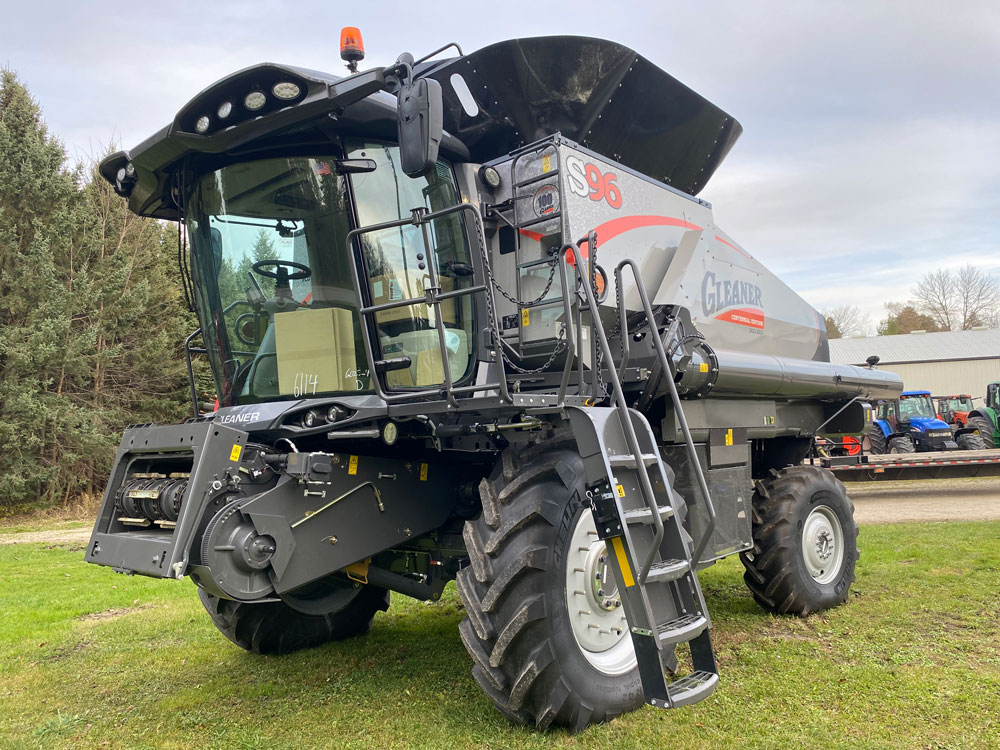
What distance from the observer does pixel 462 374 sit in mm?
4262

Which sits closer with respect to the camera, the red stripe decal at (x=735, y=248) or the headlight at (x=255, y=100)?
the headlight at (x=255, y=100)

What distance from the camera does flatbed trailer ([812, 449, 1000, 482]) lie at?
51.0ft

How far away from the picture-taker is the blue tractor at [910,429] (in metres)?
19.8

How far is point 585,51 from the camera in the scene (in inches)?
181

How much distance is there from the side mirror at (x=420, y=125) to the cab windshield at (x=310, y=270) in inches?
27.7

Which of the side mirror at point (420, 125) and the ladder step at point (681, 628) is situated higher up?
the side mirror at point (420, 125)

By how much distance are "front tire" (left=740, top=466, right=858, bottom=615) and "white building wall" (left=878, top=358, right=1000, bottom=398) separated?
→ 1648 inches

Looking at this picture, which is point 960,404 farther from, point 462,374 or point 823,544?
point 462,374

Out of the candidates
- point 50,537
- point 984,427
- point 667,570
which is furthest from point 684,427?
point 984,427

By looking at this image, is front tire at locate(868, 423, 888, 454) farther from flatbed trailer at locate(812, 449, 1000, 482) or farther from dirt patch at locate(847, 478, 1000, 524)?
flatbed trailer at locate(812, 449, 1000, 482)

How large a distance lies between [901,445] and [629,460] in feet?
60.7

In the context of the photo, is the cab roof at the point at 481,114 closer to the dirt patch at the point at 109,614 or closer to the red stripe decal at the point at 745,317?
the red stripe decal at the point at 745,317

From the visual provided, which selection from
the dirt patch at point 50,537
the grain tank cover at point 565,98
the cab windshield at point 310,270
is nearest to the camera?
the cab windshield at point 310,270

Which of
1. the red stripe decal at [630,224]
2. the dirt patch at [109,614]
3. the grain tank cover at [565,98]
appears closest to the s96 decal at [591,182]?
the red stripe decal at [630,224]
